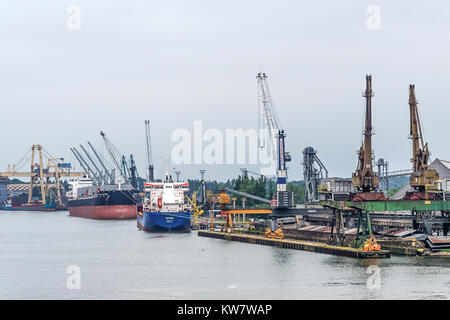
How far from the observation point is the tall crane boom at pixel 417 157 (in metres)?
95.4

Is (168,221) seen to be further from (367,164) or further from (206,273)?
(206,273)

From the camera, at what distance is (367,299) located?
190 ft

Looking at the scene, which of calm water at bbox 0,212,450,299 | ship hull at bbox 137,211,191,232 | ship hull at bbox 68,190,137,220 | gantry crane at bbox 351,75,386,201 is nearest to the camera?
calm water at bbox 0,212,450,299

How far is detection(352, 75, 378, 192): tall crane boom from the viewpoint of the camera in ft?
298

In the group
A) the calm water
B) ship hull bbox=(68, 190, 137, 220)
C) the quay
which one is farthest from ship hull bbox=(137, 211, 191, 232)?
ship hull bbox=(68, 190, 137, 220)

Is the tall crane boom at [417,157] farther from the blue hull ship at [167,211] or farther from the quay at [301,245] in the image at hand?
the blue hull ship at [167,211]

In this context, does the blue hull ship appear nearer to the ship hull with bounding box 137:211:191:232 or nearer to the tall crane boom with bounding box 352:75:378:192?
the ship hull with bounding box 137:211:191:232

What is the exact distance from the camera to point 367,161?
91.8 m

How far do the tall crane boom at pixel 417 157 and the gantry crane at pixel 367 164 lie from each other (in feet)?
22.4

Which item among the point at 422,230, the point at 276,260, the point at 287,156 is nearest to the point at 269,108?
the point at 287,156

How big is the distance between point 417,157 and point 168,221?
46.9m

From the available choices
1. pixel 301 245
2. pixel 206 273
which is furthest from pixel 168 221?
pixel 206 273
